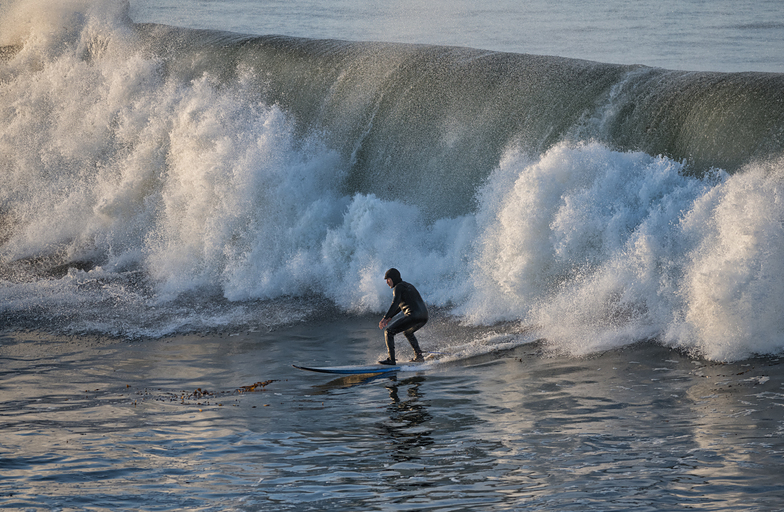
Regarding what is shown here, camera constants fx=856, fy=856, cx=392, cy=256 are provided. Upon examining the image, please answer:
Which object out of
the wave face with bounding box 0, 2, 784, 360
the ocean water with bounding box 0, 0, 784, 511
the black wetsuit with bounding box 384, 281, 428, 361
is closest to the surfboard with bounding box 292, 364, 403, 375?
the ocean water with bounding box 0, 0, 784, 511

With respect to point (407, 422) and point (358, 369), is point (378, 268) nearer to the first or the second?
point (358, 369)

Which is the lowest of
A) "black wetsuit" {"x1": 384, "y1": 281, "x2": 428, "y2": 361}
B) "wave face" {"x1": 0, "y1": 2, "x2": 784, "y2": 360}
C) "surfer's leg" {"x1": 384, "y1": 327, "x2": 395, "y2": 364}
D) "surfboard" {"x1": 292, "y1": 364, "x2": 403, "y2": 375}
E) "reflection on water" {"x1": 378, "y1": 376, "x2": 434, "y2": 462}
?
"reflection on water" {"x1": 378, "y1": 376, "x2": 434, "y2": 462}

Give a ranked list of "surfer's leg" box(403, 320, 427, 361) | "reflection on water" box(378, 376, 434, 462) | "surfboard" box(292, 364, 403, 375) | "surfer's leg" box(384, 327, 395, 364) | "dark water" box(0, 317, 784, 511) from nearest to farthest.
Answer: "dark water" box(0, 317, 784, 511) < "reflection on water" box(378, 376, 434, 462) < "surfboard" box(292, 364, 403, 375) < "surfer's leg" box(384, 327, 395, 364) < "surfer's leg" box(403, 320, 427, 361)

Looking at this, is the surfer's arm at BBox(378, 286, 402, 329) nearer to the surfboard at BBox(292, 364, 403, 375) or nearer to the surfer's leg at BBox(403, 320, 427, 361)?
the surfer's leg at BBox(403, 320, 427, 361)

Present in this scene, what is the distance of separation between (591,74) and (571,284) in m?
4.39

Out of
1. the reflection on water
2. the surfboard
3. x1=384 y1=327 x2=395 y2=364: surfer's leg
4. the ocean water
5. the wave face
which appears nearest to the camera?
the ocean water

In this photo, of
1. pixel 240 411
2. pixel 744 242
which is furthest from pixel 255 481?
pixel 744 242

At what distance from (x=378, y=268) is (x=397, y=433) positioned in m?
7.07

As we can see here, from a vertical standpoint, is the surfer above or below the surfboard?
above

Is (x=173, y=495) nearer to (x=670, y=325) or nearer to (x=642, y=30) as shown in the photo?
(x=670, y=325)

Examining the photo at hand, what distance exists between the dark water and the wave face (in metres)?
1.57

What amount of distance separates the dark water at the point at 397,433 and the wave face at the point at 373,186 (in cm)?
157

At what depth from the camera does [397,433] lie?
27.8 feet

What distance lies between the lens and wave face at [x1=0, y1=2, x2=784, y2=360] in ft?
39.7
